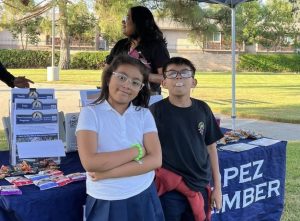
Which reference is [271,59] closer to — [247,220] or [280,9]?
[280,9]

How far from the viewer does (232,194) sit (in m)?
3.04

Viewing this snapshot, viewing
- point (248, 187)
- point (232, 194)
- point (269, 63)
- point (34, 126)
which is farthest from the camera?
point (269, 63)

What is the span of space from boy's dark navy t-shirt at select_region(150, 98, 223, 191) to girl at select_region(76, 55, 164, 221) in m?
0.25

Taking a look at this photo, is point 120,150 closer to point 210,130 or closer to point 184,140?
point 184,140

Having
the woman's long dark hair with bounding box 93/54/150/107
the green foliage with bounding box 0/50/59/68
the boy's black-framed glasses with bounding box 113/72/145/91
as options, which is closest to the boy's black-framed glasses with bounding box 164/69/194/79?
the woman's long dark hair with bounding box 93/54/150/107

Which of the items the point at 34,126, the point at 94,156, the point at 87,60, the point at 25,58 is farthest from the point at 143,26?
the point at 25,58

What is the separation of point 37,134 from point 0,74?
2.55 feet

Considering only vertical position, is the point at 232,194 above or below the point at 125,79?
below

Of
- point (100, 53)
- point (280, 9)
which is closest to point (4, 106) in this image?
point (100, 53)

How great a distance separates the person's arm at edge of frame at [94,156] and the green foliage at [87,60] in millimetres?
29159

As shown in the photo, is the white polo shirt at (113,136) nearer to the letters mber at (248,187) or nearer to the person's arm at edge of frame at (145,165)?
the person's arm at edge of frame at (145,165)

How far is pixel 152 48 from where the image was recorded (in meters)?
3.20

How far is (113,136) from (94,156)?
12 cm

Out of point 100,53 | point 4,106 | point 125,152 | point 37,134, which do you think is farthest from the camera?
point 100,53
